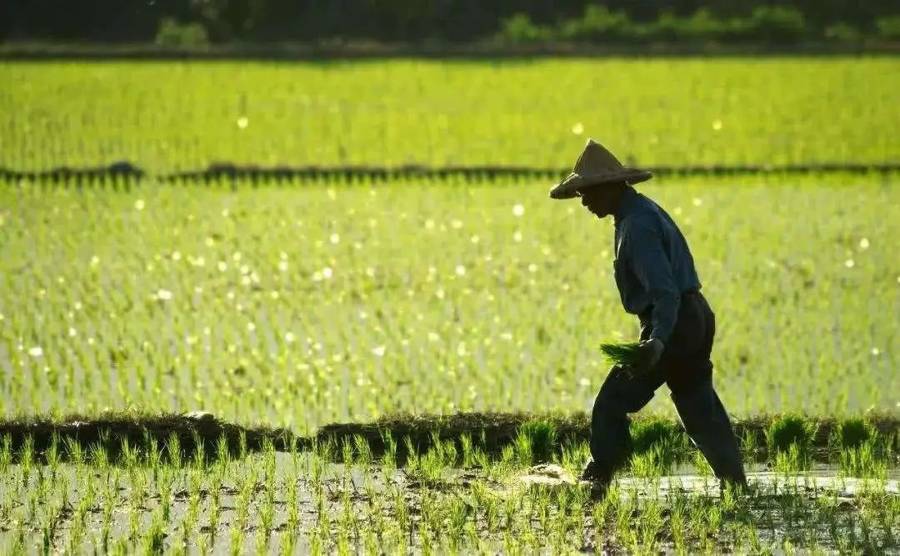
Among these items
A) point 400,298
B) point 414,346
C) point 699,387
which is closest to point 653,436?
point 699,387

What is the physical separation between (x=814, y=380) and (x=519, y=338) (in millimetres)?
1589

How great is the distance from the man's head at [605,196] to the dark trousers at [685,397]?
0.32 meters

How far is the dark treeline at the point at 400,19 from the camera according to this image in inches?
1201

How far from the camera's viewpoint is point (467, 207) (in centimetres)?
1366

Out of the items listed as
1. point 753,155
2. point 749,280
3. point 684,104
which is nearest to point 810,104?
point 684,104

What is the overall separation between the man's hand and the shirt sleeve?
0.8 inches

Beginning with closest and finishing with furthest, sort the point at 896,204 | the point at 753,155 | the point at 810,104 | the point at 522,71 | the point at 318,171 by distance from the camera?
the point at 896,204 → the point at 318,171 → the point at 753,155 → the point at 810,104 → the point at 522,71

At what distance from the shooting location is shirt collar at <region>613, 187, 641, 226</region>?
16.9 feet

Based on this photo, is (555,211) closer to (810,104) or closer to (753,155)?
(753,155)

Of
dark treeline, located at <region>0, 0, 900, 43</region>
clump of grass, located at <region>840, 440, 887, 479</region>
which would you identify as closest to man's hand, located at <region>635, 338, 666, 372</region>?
clump of grass, located at <region>840, 440, 887, 479</region>

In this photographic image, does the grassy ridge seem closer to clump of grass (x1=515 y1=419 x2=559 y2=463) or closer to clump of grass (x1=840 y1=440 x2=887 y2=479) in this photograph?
clump of grass (x1=515 y1=419 x2=559 y2=463)

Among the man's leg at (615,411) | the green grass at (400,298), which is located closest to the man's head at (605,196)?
the man's leg at (615,411)

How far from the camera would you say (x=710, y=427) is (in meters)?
5.22

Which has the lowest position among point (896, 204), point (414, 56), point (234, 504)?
point (234, 504)
